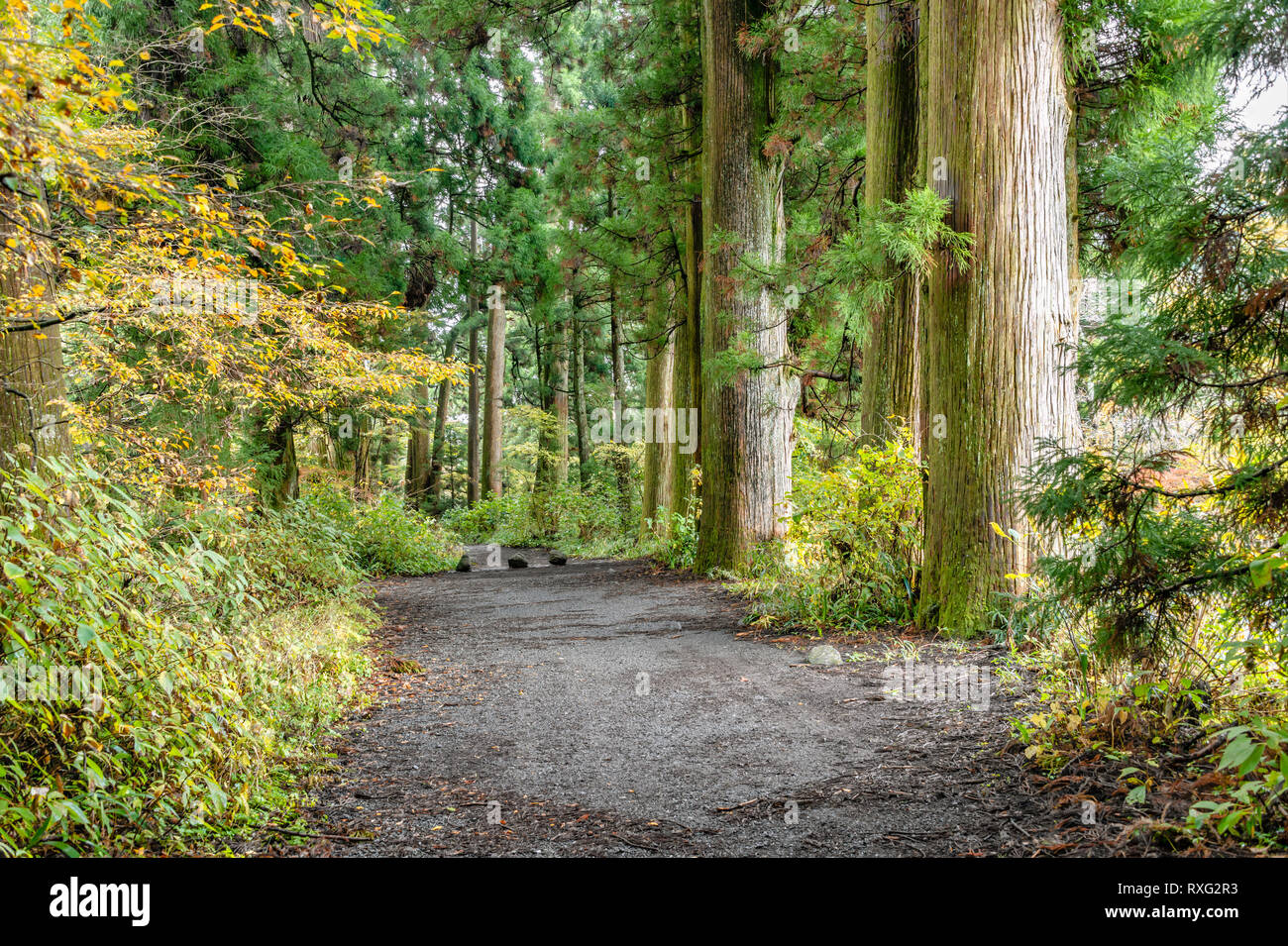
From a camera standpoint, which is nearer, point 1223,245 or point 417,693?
point 1223,245

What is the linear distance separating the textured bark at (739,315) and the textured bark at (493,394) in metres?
11.9

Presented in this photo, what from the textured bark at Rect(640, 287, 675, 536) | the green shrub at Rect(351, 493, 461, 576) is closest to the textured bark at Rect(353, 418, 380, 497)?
the green shrub at Rect(351, 493, 461, 576)

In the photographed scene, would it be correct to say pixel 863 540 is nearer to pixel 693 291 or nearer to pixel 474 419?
pixel 693 291

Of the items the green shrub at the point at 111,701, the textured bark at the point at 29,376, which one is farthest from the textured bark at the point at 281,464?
the green shrub at the point at 111,701

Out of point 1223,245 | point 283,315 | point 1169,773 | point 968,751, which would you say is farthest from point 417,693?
point 1223,245

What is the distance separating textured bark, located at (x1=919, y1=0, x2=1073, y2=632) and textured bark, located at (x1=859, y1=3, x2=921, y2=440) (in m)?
A: 1.73

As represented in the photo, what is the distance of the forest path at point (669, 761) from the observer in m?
3.04

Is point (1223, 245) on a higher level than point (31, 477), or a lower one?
higher

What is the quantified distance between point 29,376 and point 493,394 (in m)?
17.7

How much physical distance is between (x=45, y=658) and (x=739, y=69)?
1153 cm

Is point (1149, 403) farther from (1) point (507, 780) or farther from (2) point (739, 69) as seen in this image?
(2) point (739, 69)

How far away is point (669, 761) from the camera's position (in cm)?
401

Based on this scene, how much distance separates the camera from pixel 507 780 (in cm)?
381
